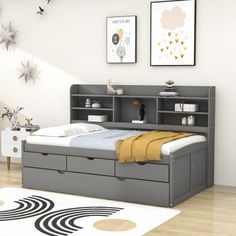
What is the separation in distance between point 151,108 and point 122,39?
818mm

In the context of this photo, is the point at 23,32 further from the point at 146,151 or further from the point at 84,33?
the point at 146,151

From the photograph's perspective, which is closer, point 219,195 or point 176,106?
point 219,195

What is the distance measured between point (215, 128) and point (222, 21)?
1.06 metres

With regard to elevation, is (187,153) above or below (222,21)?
below

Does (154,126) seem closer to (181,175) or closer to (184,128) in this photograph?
(184,128)

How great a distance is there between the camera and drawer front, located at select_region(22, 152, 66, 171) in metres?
4.91

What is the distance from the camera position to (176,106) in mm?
5270

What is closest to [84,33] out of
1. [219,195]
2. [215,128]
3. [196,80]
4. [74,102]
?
[74,102]

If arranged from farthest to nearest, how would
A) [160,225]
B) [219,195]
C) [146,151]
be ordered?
[219,195] → [146,151] → [160,225]

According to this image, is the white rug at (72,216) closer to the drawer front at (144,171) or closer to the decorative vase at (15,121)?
the drawer front at (144,171)

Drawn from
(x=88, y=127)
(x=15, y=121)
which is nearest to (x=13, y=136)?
(x=15, y=121)

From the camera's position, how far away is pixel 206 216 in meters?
4.16

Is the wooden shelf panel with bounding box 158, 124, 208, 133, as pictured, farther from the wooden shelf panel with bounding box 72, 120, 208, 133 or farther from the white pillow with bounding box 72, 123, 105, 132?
the white pillow with bounding box 72, 123, 105, 132

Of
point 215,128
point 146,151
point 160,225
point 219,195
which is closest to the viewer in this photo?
point 160,225
